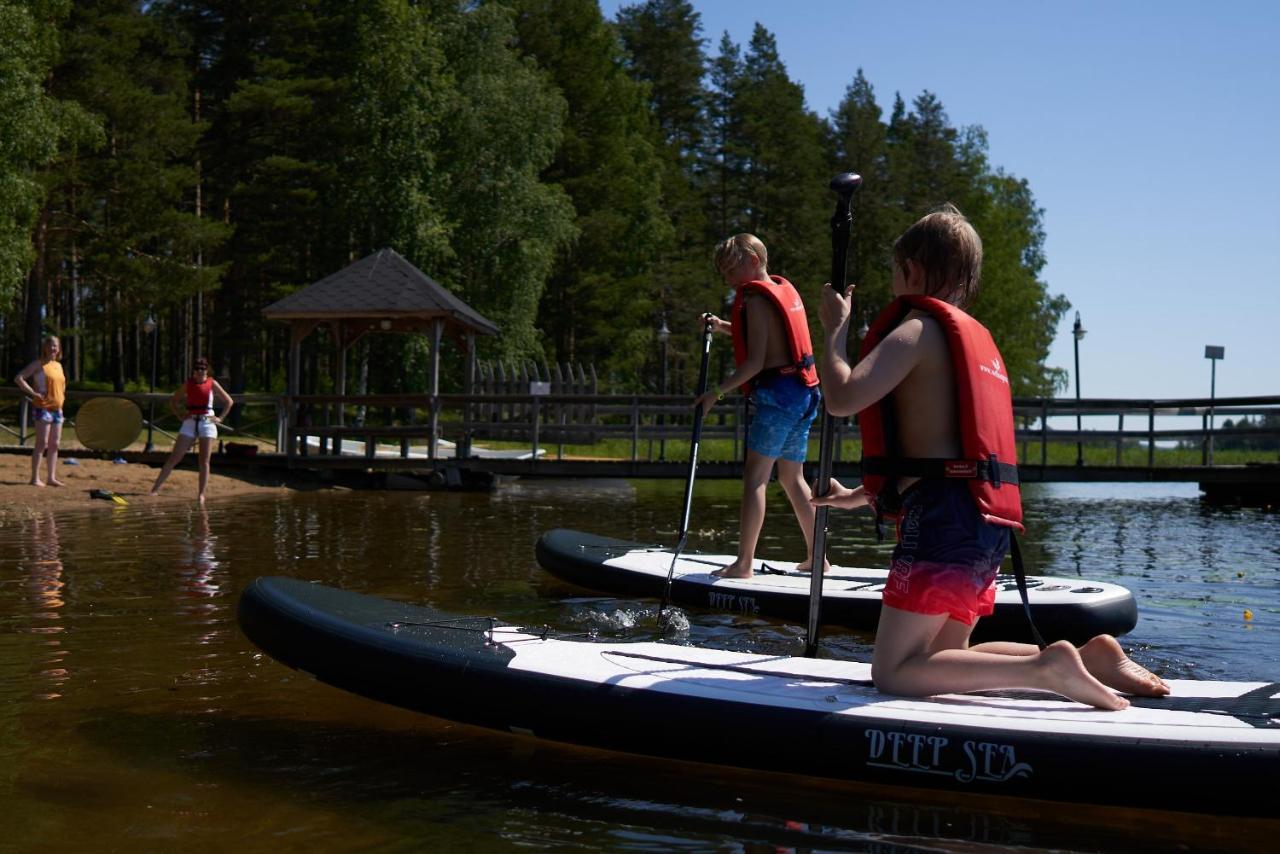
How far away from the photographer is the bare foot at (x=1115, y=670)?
4.00m

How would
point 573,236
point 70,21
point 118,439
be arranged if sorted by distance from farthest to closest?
point 573,236
point 70,21
point 118,439

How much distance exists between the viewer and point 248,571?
9.08m

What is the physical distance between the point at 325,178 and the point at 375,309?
1739cm

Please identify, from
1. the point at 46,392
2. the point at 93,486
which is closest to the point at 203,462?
the point at 46,392

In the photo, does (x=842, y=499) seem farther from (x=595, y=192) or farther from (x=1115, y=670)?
(x=595, y=192)

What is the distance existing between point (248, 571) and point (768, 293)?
14.5 ft

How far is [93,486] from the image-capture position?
53.5 ft

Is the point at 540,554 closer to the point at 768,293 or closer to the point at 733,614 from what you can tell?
the point at 733,614

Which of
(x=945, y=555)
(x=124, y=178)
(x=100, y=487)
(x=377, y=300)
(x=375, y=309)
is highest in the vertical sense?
(x=124, y=178)

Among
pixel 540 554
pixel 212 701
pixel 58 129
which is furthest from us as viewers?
pixel 58 129

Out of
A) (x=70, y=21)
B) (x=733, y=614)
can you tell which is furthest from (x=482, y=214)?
(x=733, y=614)

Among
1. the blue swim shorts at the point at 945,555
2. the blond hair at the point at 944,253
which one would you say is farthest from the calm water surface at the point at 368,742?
the blond hair at the point at 944,253

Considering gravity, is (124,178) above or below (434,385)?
above

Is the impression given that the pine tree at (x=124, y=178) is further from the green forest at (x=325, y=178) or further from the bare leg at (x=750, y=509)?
the bare leg at (x=750, y=509)
